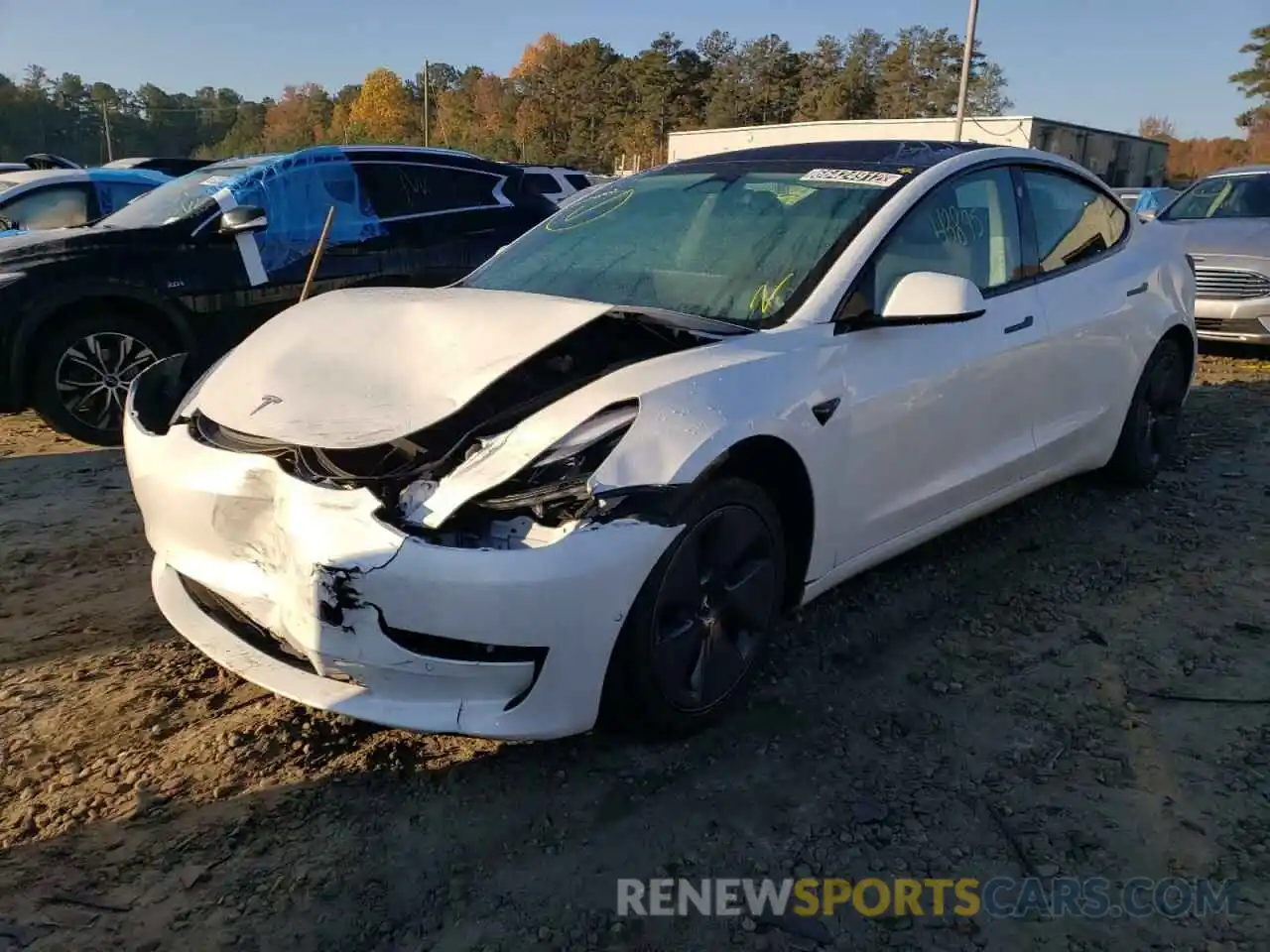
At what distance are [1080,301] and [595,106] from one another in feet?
245

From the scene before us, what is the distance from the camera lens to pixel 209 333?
5.93 metres

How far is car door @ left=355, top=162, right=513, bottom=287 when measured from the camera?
21.8ft

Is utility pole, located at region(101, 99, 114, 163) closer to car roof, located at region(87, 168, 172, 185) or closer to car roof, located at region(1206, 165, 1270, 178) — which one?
car roof, located at region(87, 168, 172, 185)

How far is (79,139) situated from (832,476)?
291ft

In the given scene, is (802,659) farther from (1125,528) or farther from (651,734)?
(1125,528)

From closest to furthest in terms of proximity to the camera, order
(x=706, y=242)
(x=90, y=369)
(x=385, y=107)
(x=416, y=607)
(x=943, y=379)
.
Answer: (x=416, y=607), (x=943, y=379), (x=706, y=242), (x=90, y=369), (x=385, y=107)

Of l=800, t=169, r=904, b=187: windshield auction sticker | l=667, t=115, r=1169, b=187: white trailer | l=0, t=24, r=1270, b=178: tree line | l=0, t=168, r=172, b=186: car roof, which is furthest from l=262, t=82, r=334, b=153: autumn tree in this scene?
l=800, t=169, r=904, b=187: windshield auction sticker

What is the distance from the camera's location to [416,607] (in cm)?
216

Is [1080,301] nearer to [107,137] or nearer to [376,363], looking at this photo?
[376,363]

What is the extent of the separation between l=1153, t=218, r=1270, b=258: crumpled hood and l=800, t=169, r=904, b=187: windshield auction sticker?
574cm

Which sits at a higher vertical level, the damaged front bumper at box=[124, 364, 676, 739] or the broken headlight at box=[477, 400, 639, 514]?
the broken headlight at box=[477, 400, 639, 514]

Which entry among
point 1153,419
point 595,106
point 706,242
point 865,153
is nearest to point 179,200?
point 706,242

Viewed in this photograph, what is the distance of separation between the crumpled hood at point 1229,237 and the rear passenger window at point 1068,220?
4.20 meters

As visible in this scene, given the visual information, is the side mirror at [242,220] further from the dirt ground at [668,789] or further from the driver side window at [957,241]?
the driver side window at [957,241]
